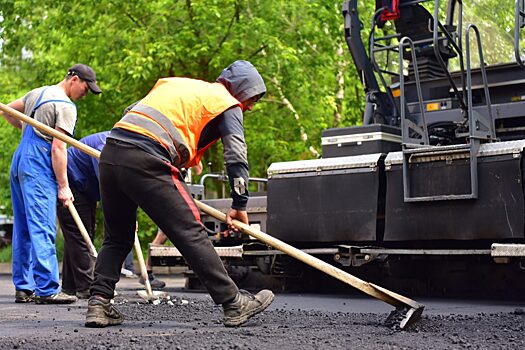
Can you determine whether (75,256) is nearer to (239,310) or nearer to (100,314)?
(100,314)

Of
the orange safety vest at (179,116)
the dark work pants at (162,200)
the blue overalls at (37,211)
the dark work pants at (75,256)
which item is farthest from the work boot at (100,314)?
the dark work pants at (75,256)

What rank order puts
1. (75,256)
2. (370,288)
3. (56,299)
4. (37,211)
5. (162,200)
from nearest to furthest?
(162,200) → (370,288) → (56,299) → (37,211) → (75,256)

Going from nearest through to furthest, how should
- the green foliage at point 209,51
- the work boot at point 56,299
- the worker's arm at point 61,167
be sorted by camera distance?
the work boot at point 56,299
the worker's arm at point 61,167
the green foliage at point 209,51

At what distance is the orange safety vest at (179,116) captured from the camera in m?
5.91

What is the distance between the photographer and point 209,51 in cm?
1592

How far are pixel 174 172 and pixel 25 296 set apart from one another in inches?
118

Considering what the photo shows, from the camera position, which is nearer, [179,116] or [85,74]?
[179,116]

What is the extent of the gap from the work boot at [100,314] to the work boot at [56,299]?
1873 mm

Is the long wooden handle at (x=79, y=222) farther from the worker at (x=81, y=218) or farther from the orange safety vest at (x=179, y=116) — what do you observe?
the orange safety vest at (x=179, y=116)

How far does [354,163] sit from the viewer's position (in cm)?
886

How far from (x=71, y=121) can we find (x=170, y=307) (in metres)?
1.86

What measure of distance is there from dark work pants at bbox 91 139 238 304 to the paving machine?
2.06 meters

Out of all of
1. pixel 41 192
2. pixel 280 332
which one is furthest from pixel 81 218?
pixel 280 332

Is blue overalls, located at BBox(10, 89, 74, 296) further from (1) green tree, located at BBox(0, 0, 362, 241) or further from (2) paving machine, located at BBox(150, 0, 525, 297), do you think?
(1) green tree, located at BBox(0, 0, 362, 241)
